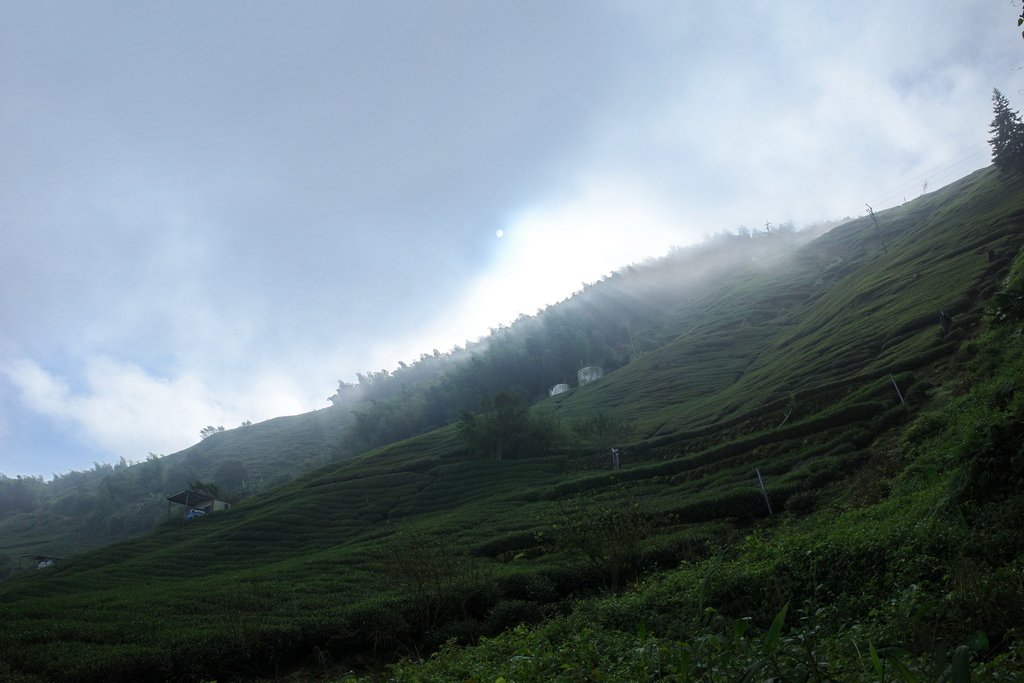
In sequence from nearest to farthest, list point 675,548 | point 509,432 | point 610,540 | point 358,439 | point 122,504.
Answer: point 610,540 < point 675,548 < point 509,432 < point 122,504 < point 358,439

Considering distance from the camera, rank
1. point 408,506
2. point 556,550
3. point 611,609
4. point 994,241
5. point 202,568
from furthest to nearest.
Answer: point 994,241 < point 408,506 < point 202,568 < point 556,550 < point 611,609

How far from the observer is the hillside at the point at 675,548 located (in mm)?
8523

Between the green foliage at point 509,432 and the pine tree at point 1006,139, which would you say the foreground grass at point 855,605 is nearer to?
the green foliage at point 509,432

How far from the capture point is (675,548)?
103 ft

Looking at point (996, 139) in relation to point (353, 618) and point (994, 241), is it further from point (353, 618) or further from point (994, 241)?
point (353, 618)

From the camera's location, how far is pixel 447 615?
2770cm

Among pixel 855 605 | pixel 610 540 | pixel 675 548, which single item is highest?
pixel 855 605

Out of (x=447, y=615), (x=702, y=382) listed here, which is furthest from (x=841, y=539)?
(x=702, y=382)

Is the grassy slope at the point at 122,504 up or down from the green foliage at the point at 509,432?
up

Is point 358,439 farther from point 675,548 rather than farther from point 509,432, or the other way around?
point 675,548

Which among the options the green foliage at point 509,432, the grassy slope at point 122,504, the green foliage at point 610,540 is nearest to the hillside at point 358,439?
the grassy slope at point 122,504

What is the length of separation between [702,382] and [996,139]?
229 ft

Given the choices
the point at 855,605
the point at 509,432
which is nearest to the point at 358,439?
Result: the point at 509,432

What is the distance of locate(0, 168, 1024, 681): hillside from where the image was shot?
28.0ft
